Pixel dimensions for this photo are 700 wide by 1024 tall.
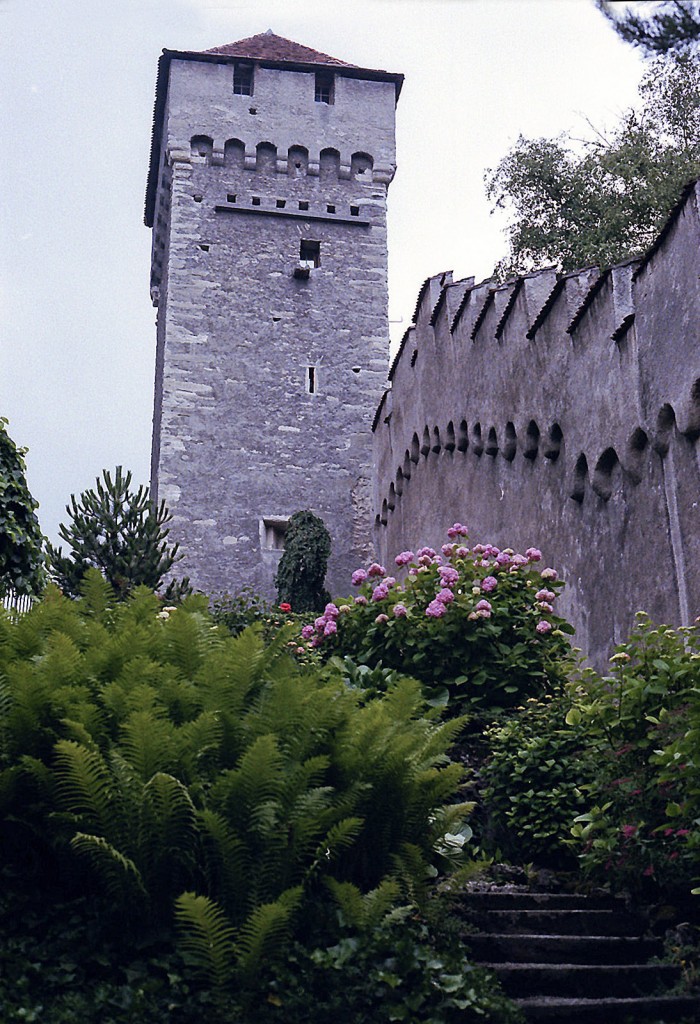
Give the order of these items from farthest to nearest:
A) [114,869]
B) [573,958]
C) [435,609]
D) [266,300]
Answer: [266,300] → [435,609] → [573,958] → [114,869]

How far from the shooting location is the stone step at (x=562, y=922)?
4.92 m

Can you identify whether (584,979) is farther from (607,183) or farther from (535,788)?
(607,183)

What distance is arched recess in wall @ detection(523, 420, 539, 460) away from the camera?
1016 centimetres

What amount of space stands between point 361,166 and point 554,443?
577 inches

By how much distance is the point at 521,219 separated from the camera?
21.7 metres

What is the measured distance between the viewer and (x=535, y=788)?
19.8 feet

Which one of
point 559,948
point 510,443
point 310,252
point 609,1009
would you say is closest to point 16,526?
point 510,443

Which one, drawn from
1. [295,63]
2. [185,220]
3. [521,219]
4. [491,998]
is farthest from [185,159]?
[491,998]

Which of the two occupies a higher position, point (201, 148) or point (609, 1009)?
point (201, 148)

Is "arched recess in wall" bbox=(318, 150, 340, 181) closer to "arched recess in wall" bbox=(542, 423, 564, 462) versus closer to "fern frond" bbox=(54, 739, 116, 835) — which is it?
"arched recess in wall" bbox=(542, 423, 564, 462)

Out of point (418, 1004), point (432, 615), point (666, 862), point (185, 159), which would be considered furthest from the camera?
point (185, 159)

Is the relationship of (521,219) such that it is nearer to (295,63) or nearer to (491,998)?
(295,63)

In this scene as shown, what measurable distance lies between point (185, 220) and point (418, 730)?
1820 cm

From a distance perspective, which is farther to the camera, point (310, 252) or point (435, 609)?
point (310, 252)
